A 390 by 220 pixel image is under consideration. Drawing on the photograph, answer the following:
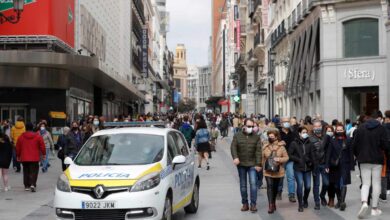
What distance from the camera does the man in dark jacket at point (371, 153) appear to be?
10.7 m

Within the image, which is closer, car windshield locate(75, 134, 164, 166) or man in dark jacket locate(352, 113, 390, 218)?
car windshield locate(75, 134, 164, 166)

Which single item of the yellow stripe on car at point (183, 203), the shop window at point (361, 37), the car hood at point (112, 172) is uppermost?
the shop window at point (361, 37)

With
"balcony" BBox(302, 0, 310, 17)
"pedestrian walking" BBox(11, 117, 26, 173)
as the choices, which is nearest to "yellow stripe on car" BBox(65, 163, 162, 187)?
"pedestrian walking" BBox(11, 117, 26, 173)

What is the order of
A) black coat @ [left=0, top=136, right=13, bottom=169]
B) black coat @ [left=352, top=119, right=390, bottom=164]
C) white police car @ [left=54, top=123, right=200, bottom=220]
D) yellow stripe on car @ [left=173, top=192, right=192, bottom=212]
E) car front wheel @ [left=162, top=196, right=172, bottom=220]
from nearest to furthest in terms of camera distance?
white police car @ [left=54, top=123, right=200, bottom=220] → car front wheel @ [left=162, top=196, right=172, bottom=220] → yellow stripe on car @ [left=173, top=192, right=192, bottom=212] → black coat @ [left=352, top=119, right=390, bottom=164] → black coat @ [left=0, top=136, right=13, bottom=169]

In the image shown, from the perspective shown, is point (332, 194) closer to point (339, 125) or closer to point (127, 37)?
point (339, 125)

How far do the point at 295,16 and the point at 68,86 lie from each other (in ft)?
48.9

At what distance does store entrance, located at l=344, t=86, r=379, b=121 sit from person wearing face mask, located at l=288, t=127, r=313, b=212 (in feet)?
61.7

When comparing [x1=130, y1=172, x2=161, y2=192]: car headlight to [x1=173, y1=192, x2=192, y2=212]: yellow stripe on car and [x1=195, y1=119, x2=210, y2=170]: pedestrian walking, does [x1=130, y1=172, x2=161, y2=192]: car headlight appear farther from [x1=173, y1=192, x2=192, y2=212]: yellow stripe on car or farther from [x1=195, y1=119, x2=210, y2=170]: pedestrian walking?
[x1=195, y1=119, x2=210, y2=170]: pedestrian walking

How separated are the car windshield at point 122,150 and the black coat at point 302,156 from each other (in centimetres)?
293

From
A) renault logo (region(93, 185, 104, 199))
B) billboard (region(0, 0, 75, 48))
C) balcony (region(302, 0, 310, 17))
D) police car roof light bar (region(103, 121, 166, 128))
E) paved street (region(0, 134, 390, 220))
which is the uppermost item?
balcony (region(302, 0, 310, 17))

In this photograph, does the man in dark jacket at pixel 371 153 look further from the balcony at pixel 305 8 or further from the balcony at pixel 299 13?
the balcony at pixel 299 13

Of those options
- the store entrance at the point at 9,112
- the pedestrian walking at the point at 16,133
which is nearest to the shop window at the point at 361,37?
the store entrance at the point at 9,112

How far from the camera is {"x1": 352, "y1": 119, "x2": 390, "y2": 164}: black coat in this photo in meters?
10.7

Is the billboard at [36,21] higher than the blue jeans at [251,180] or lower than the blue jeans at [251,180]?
higher
